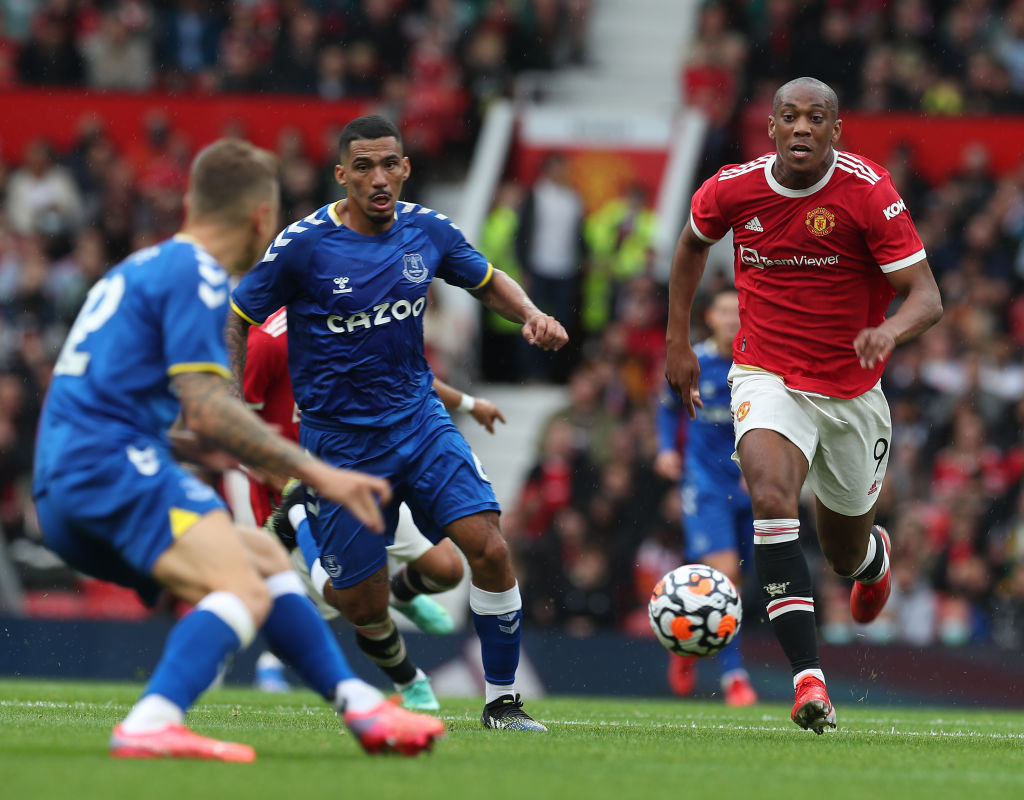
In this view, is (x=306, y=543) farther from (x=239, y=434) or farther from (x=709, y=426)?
(x=239, y=434)

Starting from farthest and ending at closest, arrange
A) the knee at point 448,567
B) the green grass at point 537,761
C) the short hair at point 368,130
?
1. the knee at point 448,567
2. the short hair at point 368,130
3. the green grass at point 537,761

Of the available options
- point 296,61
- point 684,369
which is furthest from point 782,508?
point 296,61

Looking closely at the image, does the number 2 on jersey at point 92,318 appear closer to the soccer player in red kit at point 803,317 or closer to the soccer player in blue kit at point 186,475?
the soccer player in blue kit at point 186,475

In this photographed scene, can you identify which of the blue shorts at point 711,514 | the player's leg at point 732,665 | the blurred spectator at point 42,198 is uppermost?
the blurred spectator at point 42,198

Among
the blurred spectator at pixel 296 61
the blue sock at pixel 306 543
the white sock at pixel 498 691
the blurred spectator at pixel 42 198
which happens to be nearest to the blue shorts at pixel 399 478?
the white sock at pixel 498 691

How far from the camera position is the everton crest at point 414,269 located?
769 cm

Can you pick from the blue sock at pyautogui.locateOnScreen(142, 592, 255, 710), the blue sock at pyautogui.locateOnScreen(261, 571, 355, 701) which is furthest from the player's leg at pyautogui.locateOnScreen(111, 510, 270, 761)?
the blue sock at pyautogui.locateOnScreen(261, 571, 355, 701)

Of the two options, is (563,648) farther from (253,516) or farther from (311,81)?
(311,81)

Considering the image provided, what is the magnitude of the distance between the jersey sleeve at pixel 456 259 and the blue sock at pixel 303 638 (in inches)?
109

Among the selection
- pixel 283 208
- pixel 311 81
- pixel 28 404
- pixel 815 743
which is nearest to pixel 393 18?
pixel 311 81

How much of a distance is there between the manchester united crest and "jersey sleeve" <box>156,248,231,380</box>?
11.3 ft

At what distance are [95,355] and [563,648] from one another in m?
8.06

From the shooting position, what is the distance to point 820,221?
25.6 ft

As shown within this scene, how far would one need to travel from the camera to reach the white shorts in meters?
7.80
